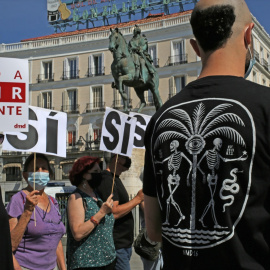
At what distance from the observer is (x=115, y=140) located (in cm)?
567

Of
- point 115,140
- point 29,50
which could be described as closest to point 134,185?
point 115,140

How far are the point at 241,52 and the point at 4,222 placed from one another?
1293 millimetres

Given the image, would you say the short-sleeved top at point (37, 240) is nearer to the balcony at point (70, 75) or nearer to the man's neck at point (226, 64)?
the man's neck at point (226, 64)

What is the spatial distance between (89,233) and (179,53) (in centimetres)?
3671

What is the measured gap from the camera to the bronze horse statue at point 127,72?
55.6 feet

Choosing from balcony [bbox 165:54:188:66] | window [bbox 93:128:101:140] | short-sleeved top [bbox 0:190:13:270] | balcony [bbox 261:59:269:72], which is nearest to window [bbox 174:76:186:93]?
balcony [bbox 165:54:188:66]

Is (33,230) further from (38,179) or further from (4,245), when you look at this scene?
(4,245)

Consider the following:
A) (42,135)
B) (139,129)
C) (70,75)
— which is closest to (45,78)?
(70,75)

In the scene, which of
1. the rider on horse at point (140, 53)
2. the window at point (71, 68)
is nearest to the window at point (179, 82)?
the window at point (71, 68)

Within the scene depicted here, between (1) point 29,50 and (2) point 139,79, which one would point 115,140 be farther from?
(1) point 29,50

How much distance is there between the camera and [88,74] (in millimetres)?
42406

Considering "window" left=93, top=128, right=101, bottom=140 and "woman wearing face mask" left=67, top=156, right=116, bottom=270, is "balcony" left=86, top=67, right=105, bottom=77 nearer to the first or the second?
"window" left=93, top=128, right=101, bottom=140

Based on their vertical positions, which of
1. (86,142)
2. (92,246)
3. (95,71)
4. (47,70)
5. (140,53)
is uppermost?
(47,70)

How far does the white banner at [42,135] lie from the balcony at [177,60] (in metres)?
34.5
